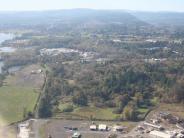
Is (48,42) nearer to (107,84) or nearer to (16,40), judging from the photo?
(16,40)

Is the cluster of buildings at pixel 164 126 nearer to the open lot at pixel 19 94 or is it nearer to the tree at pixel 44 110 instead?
the tree at pixel 44 110

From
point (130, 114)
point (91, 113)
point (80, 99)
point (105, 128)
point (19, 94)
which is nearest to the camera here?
point (105, 128)

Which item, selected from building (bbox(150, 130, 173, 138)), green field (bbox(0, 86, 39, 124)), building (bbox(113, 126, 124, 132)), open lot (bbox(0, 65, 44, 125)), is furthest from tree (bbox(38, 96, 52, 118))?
building (bbox(150, 130, 173, 138))

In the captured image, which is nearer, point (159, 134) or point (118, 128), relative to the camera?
point (159, 134)

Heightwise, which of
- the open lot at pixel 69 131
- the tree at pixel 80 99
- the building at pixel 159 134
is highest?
the tree at pixel 80 99

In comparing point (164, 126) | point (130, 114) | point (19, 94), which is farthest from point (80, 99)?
point (164, 126)

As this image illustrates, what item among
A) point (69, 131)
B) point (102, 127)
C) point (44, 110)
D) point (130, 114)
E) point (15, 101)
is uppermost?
point (130, 114)

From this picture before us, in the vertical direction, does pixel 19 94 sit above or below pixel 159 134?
below

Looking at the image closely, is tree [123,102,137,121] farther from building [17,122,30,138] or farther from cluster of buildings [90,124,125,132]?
building [17,122,30,138]

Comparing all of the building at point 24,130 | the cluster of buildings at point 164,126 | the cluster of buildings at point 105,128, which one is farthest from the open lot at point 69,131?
the cluster of buildings at point 164,126

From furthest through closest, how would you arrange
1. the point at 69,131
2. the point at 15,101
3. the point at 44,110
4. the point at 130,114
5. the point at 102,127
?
the point at 15,101
the point at 44,110
the point at 130,114
the point at 102,127
the point at 69,131

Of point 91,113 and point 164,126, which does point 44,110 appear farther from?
point 164,126
